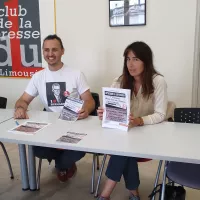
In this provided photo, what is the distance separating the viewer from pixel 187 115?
204cm

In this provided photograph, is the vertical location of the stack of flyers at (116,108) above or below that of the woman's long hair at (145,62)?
below

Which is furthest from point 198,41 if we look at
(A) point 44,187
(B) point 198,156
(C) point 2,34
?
(C) point 2,34

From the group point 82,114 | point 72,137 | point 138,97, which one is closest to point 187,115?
point 138,97

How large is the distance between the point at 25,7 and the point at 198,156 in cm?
275

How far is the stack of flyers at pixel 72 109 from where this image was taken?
201 cm

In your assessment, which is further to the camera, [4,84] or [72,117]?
[4,84]

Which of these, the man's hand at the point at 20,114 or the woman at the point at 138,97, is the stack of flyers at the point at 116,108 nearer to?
the woman at the point at 138,97

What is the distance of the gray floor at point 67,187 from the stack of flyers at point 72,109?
68cm

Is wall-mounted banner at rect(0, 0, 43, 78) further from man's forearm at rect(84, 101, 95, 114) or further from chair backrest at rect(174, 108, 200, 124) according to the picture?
chair backrest at rect(174, 108, 200, 124)

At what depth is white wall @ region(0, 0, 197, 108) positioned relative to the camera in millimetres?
2875

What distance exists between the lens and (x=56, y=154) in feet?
7.62

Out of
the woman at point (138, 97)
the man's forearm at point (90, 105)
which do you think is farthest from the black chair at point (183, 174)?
the man's forearm at point (90, 105)

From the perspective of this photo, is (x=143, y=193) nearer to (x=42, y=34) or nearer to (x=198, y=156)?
(x=198, y=156)

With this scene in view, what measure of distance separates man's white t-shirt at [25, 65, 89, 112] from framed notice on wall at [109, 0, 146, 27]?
89 centimetres
